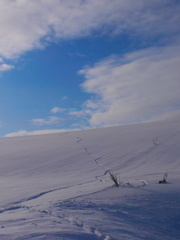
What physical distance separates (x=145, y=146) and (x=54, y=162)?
2878 millimetres

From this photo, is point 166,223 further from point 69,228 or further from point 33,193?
point 33,193

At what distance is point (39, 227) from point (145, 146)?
22.1ft

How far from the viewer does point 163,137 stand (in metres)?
10.0

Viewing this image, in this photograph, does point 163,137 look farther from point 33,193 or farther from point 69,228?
point 69,228

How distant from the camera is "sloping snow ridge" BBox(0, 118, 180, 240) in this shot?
244 cm

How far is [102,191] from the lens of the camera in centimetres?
401

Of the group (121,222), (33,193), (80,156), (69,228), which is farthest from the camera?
(80,156)

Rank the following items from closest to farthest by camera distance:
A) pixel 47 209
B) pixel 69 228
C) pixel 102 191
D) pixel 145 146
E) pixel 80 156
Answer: pixel 69 228, pixel 47 209, pixel 102 191, pixel 80 156, pixel 145 146

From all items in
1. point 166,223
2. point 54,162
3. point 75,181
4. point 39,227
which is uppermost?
point 54,162

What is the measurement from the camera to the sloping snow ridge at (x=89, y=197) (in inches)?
96.2

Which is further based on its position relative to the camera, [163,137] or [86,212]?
[163,137]

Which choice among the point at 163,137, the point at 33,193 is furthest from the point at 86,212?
the point at 163,137

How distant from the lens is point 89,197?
3.71m

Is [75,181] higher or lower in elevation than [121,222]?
higher
